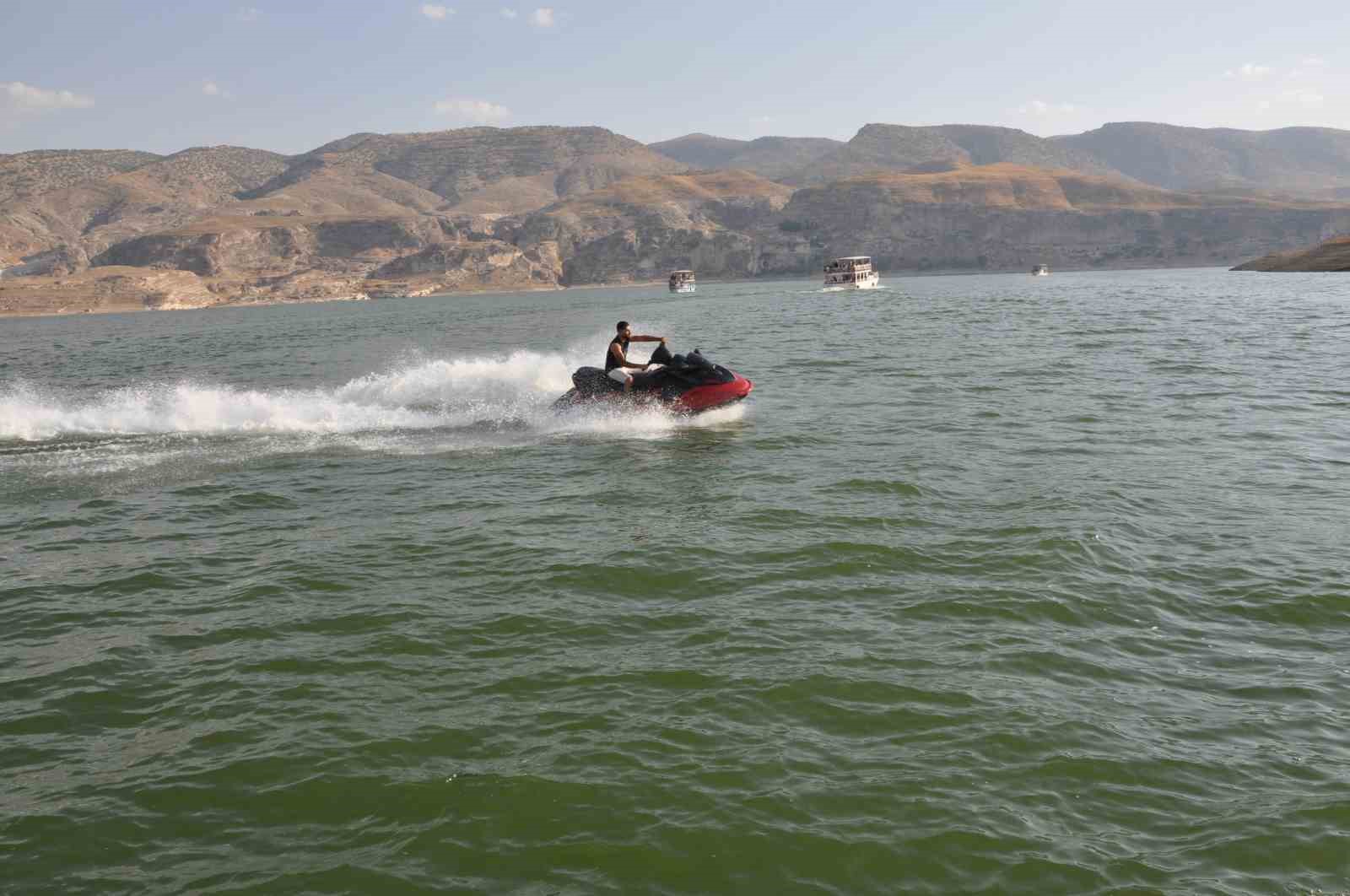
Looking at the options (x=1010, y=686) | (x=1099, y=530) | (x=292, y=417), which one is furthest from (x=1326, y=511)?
(x=292, y=417)

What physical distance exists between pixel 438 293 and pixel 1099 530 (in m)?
189

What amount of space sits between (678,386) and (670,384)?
0.66ft

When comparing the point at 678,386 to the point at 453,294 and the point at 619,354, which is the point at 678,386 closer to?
the point at 619,354

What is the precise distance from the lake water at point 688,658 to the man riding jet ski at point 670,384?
2.63ft

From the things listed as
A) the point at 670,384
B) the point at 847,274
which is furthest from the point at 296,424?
the point at 847,274

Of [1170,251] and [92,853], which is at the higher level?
[1170,251]

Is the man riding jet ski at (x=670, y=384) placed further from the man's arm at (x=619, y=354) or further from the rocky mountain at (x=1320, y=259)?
the rocky mountain at (x=1320, y=259)

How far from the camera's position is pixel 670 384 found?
64.6 feet

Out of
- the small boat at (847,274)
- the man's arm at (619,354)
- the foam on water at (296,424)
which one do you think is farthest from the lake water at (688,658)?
the small boat at (847,274)

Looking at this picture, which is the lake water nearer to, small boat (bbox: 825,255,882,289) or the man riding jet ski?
the man riding jet ski

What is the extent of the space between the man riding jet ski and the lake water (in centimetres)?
80

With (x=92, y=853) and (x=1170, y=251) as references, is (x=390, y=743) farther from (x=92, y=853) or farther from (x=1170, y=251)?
(x=1170, y=251)

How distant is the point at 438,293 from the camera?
18925cm

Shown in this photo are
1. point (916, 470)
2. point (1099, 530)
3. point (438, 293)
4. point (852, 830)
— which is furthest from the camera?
point (438, 293)
